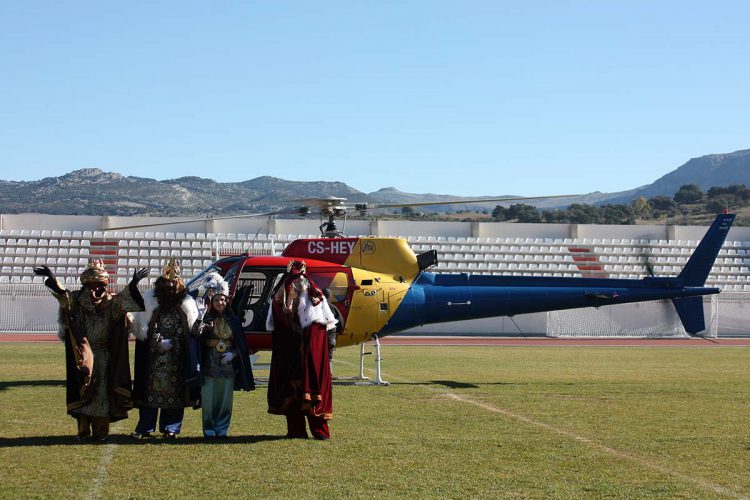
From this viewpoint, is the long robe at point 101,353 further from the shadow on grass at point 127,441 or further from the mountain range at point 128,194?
the mountain range at point 128,194

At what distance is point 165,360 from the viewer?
10.6 metres

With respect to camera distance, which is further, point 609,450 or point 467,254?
point 467,254

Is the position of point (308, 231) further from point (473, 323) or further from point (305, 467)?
point (305, 467)

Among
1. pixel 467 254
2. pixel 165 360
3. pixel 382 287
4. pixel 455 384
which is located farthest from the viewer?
pixel 467 254

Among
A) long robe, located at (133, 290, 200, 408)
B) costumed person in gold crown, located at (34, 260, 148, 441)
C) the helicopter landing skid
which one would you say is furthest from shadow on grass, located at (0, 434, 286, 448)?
the helicopter landing skid

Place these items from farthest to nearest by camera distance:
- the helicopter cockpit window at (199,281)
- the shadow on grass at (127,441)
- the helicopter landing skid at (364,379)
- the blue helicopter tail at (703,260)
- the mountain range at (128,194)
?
the mountain range at (128,194) → the blue helicopter tail at (703,260) → the helicopter landing skid at (364,379) → the helicopter cockpit window at (199,281) → the shadow on grass at (127,441)

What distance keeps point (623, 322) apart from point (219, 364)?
30.4 m

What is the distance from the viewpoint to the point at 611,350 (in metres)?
30.8

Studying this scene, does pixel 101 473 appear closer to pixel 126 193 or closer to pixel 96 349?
pixel 96 349

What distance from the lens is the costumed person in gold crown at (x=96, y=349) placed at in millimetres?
10312

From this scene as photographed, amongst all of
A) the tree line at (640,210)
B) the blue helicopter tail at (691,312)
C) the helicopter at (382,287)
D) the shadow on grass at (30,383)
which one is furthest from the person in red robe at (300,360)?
the tree line at (640,210)

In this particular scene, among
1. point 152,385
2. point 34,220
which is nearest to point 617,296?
point 152,385

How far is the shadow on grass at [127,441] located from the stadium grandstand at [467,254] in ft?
89.1

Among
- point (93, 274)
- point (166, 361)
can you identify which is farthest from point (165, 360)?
point (93, 274)
